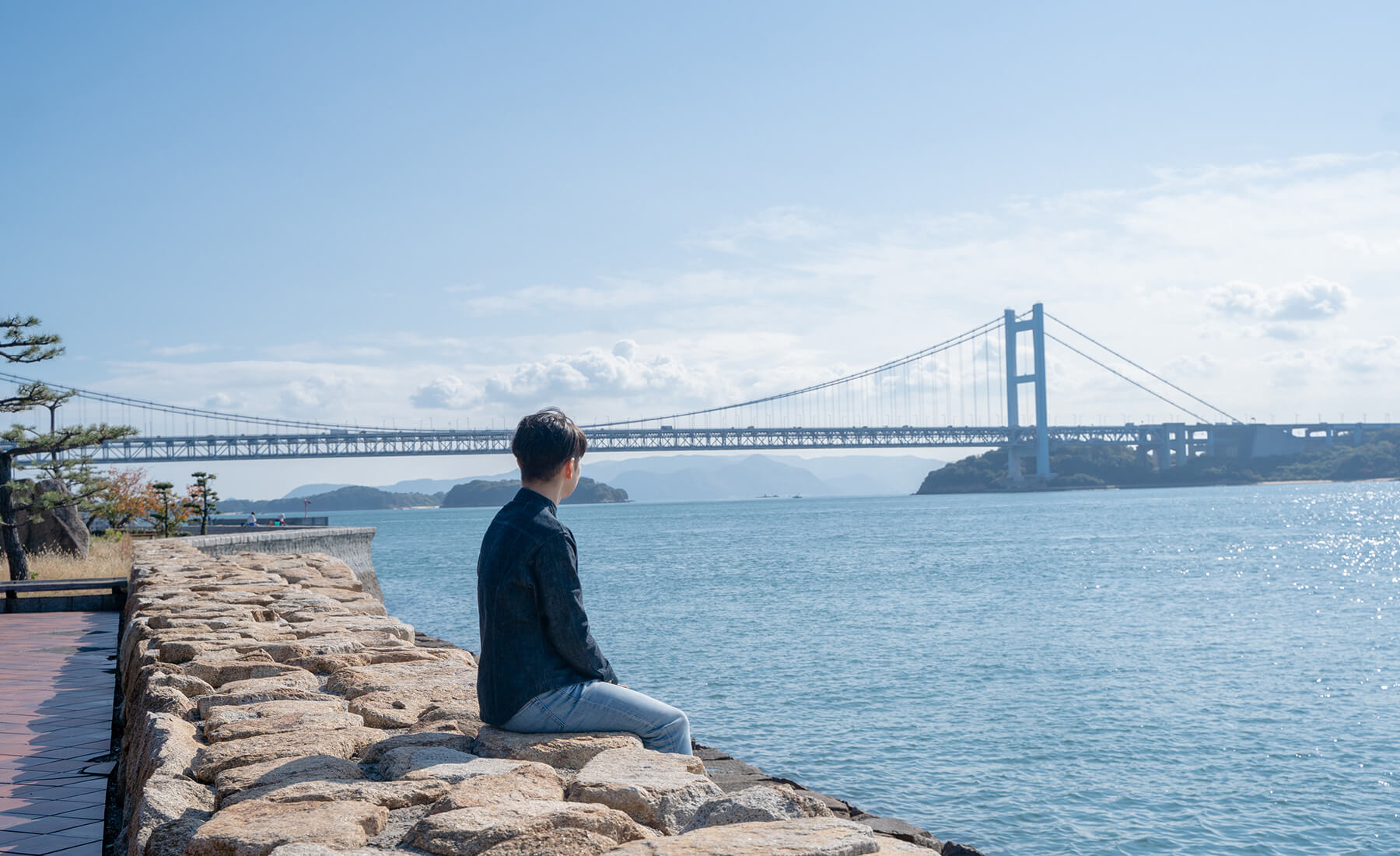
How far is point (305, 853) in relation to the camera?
6.12 feet

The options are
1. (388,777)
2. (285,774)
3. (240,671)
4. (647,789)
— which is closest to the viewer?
(647,789)

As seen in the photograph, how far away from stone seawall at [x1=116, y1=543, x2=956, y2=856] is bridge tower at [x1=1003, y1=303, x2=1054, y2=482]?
207ft

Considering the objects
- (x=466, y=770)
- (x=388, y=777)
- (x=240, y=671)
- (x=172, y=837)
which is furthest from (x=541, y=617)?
(x=240, y=671)

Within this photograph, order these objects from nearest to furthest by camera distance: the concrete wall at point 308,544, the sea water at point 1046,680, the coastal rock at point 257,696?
the coastal rock at point 257,696 → the sea water at point 1046,680 → the concrete wall at point 308,544

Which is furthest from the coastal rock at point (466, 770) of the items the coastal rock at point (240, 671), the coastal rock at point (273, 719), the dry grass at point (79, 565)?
the dry grass at point (79, 565)

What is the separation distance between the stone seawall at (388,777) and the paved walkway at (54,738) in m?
0.16

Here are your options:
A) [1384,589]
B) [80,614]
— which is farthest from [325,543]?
[1384,589]

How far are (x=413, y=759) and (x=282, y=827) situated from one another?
0.60 metres

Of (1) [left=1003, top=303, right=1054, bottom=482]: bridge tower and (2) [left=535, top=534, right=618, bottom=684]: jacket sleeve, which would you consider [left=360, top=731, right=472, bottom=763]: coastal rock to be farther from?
(1) [left=1003, top=303, right=1054, bottom=482]: bridge tower

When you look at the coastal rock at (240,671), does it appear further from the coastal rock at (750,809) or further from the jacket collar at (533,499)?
the coastal rock at (750,809)

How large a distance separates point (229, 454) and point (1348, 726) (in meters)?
48.0

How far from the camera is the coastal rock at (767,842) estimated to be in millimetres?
1892

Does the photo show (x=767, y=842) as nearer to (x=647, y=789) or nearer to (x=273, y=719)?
(x=647, y=789)

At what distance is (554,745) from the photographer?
2.71 metres
